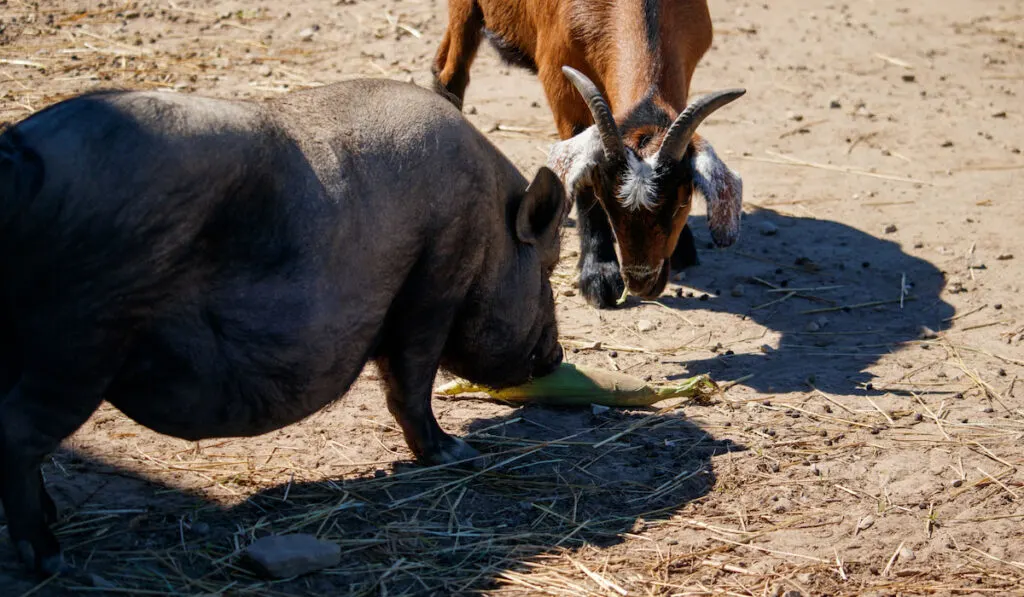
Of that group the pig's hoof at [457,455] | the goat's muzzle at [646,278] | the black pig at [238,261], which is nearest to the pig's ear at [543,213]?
the black pig at [238,261]

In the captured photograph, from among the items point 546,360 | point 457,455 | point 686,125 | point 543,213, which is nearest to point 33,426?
point 457,455

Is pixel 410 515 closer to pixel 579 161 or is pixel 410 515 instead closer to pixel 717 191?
pixel 579 161

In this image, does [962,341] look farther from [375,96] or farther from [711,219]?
[375,96]

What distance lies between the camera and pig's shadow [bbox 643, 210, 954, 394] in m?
6.08

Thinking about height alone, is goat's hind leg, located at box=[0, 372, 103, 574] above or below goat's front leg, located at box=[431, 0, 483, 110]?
below

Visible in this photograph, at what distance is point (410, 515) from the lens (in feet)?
14.2

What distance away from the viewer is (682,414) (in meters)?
5.43

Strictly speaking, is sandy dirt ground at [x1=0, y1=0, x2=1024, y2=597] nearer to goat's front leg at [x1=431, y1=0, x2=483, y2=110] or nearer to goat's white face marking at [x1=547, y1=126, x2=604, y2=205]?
goat's front leg at [x1=431, y1=0, x2=483, y2=110]

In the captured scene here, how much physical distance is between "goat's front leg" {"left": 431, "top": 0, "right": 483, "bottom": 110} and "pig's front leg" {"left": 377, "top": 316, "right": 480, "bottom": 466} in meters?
3.63

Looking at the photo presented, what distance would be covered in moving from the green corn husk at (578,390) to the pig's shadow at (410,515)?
0.21m

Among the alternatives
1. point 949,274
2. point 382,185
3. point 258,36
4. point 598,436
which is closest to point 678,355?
point 598,436

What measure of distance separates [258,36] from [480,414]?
244 inches

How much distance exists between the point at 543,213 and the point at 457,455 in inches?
41.6

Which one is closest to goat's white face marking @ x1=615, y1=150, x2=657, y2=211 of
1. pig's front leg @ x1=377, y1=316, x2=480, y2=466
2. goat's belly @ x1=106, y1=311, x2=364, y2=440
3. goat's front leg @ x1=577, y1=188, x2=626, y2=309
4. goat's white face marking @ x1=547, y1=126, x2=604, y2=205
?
goat's white face marking @ x1=547, y1=126, x2=604, y2=205
